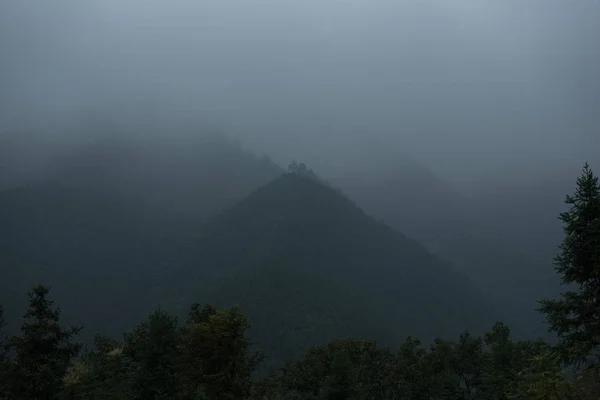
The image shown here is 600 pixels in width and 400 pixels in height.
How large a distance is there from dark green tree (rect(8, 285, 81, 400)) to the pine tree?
2902cm

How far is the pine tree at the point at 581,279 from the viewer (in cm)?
1928

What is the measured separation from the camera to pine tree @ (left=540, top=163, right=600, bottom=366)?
19.3 m

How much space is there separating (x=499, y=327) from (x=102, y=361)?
41.6 m

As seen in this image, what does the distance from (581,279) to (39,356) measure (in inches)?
1309

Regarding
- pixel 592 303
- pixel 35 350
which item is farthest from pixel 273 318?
pixel 592 303

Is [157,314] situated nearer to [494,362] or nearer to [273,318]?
[494,362]

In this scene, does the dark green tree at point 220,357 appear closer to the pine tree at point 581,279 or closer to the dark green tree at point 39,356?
the dark green tree at point 39,356

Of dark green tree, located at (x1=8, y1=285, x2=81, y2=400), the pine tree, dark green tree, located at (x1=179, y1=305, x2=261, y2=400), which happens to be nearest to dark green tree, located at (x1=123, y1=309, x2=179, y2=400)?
dark green tree, located at (x1=179, y1=305, x2=261, y2=400)

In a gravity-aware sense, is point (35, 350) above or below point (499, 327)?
below

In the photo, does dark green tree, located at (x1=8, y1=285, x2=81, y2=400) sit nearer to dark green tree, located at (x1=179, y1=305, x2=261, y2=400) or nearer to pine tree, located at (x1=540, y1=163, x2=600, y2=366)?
dark green tree, located at (x1=179, y1=305, x2=261, y2=400)

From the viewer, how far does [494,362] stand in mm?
40281

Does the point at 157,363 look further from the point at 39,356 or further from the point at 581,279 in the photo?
the point at 581,279

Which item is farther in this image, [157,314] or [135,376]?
[157,314]

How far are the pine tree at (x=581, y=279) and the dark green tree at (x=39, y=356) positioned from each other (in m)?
29.0
